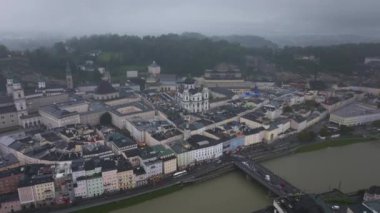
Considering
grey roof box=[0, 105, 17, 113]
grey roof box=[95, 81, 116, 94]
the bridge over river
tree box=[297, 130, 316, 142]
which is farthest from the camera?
grey roof box=[95, 81, 116, 94]

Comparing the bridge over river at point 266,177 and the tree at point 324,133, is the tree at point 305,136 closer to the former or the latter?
the tree at point 324,133

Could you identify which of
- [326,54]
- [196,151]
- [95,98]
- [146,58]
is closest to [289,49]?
[326,54]

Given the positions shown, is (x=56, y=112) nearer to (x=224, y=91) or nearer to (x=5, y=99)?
(x=5, y=99)

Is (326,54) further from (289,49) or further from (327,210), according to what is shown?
(327,210)

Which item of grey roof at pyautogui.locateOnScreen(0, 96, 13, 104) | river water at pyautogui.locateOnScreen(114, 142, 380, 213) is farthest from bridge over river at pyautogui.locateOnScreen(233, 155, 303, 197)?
grey roof at pyautogui.locateOnScreen(0, 96, 13, 104)

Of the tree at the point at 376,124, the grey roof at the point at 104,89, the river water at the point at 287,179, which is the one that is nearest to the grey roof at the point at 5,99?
the grey roof at the point at 104,89

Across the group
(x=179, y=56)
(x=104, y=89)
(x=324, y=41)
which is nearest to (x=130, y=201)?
(x=104, y=89)

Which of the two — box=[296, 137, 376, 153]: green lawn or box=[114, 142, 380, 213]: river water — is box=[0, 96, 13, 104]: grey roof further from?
box=[296, 137, 376, 153]: green lawn

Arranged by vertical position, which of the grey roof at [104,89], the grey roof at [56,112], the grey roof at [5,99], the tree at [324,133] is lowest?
the tree at [324,133]
